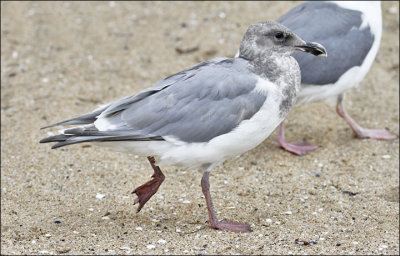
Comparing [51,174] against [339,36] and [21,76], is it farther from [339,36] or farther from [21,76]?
[339,36]

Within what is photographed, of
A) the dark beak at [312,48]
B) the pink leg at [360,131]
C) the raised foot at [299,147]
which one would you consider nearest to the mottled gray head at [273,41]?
the dark beak at [312,48]

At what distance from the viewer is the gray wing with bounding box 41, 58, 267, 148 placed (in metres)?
4.07

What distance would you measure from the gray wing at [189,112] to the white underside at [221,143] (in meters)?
0.04

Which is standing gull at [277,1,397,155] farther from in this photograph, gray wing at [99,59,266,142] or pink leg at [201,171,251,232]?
pink leg at [201,171,251,232]

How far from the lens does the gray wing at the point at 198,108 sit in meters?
4.09

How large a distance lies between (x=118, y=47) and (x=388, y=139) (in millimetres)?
3140

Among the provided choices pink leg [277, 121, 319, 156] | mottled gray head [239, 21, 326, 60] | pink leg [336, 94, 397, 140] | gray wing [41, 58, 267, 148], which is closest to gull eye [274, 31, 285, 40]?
mottled gray head [239, 21, 326, 60]

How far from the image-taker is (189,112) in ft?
13.5

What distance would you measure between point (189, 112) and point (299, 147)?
1954 millimetres

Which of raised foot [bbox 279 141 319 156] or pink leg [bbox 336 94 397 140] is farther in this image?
pink leg [bbox 336 94 397 140]

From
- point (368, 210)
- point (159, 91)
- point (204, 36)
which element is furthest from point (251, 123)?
point (204, 36)

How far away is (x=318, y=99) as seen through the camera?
221 inches

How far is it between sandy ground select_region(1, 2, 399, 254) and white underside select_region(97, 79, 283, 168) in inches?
21.4

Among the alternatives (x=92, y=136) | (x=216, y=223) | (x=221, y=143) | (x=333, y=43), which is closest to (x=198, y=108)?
(x=221, y=143)
